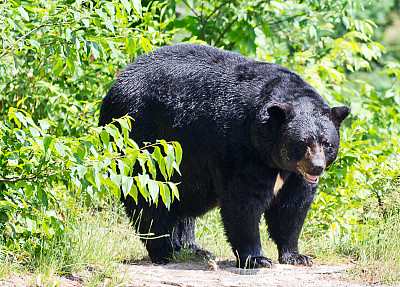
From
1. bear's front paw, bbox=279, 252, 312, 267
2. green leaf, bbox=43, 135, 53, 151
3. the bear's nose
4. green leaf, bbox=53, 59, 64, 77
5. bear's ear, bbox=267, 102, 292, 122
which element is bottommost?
bear's front paw, bbox=279, 252, 312, 267

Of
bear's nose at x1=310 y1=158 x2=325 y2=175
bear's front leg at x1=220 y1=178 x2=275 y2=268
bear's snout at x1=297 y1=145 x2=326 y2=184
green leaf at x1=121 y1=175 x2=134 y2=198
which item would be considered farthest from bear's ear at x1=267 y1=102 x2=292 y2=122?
green leaf at x1=121 y1=175 x2=134 y2=198

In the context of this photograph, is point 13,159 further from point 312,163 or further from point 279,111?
point 312,163

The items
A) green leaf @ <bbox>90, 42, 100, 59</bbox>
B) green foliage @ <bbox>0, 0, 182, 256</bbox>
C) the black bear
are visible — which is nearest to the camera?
green foliage @ <bbox>0, 0, 182, 256</bbox>

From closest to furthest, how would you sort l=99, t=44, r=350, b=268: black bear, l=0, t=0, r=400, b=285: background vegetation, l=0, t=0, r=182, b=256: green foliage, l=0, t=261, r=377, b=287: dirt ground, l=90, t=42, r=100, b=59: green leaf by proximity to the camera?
l=0, t=0, r=182, b=256: green foliage < l=0, t=0, r=400, b=285: background vegetation < l=90, t=42, r=100, b=59: green leaf < l=0, t=261, r=377, b=287: dirt ground < l=99, t=44, r=350, b=268: black bear

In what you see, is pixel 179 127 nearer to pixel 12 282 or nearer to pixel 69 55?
pixel 69 55

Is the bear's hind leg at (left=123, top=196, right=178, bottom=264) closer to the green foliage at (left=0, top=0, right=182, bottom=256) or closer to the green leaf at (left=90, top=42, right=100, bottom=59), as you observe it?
the green foliage at (left=0, top=0, right=182, bottom=256)

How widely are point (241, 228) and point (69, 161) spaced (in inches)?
74.1

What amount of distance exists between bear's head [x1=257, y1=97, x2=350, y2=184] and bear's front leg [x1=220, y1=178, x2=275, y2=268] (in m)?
0.31

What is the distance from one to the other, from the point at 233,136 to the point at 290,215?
95 centimetres

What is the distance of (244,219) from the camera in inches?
201

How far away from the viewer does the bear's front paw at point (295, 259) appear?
550 centimetres

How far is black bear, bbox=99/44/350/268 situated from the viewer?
16.5ft

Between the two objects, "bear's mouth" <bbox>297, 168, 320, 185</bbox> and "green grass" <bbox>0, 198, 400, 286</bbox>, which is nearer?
"green grass" <bbox>0, 198, 400, 286</bbox>

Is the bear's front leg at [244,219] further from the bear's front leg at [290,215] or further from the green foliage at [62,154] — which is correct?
the green foliage at [62,154]
